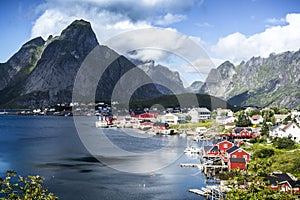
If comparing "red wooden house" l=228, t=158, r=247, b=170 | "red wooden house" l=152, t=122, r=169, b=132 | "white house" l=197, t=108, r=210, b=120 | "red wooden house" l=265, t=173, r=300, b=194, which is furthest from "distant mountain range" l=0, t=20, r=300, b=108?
"red wooden house" l=265, t=173, r=300, b=194

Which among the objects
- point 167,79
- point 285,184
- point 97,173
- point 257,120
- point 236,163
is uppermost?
point 167,79

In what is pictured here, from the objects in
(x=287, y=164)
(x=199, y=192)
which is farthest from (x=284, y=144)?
(x=199, y=192)

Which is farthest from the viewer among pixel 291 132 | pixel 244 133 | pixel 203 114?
pixel 203 114

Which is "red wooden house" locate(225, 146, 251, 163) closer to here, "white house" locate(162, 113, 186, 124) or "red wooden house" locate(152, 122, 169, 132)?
"red wooden house" locate(152, 122, 169, 132)

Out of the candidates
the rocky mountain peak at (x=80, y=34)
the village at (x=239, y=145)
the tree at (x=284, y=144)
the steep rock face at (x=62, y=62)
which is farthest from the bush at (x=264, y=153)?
the rocky mountain peak at (x=80, y=34)

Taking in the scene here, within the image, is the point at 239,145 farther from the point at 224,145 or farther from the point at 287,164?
the point at 287,164

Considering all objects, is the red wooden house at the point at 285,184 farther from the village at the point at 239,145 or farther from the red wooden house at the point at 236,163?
the red wooden house at the point at 236,163

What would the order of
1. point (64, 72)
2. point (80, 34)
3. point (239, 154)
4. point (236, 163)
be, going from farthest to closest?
point (80, 34)
point (64, 72)
point (239, 154)
point (236, 163)

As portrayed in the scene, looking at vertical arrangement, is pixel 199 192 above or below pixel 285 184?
below

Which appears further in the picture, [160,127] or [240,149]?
[160,127]
